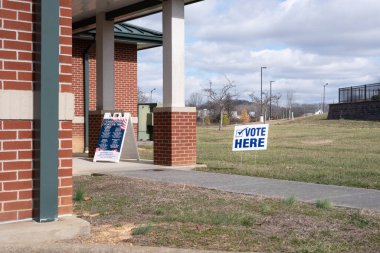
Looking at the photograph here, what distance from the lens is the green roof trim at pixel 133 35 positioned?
18.6m

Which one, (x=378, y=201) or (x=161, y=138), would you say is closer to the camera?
(x=378, y=201)

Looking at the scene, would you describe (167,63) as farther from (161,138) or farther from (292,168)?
(292,168)

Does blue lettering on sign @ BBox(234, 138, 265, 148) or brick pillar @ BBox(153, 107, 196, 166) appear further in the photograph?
blue lettering on sign @ BBox(234, 138, 265, 148)

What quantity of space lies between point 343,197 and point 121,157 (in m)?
8.04

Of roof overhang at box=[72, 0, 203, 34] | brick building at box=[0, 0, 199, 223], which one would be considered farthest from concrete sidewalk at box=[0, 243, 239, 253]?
roof overhang at box=[72, 0, 203, 34]

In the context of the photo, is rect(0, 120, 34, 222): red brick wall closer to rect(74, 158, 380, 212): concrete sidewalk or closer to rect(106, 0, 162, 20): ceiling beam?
rect(74, 158, 380, 212): concrete sidewalk

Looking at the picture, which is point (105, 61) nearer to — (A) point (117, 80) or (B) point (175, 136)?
(B) point (175, 136)

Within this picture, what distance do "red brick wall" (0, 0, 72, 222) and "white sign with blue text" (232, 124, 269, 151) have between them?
26.3 ft

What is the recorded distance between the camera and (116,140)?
1451cm

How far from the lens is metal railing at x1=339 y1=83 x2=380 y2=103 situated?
45.7 meters

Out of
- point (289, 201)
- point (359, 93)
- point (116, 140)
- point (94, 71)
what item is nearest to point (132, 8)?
point (116, 140)

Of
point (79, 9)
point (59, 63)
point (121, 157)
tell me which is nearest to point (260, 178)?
point (121, 157)

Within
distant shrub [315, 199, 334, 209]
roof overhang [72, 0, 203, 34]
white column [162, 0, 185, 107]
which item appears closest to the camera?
distant shrub [315, 199, 334, 209]

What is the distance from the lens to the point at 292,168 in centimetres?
1308
